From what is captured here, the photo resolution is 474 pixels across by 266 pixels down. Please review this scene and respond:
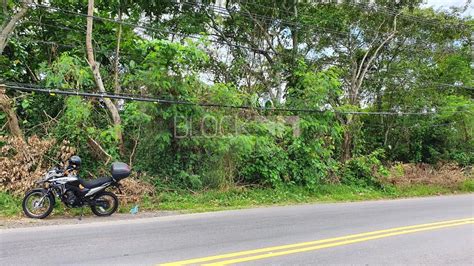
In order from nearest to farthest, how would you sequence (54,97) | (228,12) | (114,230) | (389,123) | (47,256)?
(47,256) < (114,230) < (54,97) < (228,12) < (389,123)

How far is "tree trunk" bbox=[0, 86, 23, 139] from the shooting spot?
10.6 metres

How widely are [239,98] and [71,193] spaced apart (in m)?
5.86

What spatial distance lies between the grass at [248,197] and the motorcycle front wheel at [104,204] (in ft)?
1.21

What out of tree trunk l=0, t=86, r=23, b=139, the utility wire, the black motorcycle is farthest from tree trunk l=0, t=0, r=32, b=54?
the utility wire

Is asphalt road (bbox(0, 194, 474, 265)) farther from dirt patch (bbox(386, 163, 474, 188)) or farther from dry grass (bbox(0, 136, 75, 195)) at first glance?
dirt patch (bbox(386, 163, 474, 188))

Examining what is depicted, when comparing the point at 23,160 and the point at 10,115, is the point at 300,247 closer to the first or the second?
the point at 23,160

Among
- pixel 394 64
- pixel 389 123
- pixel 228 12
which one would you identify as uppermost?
pixel 228 12

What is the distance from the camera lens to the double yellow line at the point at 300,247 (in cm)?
548

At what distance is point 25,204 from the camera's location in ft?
27.3

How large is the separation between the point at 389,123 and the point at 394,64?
11.2ft

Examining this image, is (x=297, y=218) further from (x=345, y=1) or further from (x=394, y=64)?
(x=394, y=64)

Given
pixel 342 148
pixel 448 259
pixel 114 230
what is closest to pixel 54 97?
pixel 114 230

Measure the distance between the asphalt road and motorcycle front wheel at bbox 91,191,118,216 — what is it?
36.3 inches

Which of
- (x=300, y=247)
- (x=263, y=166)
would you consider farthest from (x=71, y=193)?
(x=263, y=166)
